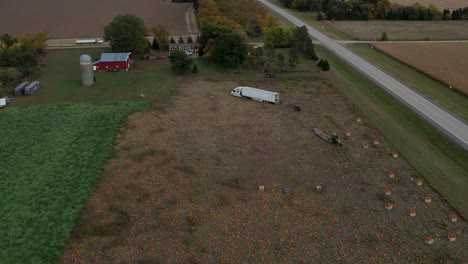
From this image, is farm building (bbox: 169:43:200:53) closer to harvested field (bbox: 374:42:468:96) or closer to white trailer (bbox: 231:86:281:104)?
white trailer (bbox: 231:86:281:104)

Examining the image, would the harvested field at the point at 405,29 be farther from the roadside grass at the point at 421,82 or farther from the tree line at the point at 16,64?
the tree line at the point at 16,64

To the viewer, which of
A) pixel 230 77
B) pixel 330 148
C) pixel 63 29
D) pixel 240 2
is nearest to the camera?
pixel 330 148

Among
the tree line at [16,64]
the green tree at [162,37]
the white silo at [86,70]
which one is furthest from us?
the green tree at [162,37]

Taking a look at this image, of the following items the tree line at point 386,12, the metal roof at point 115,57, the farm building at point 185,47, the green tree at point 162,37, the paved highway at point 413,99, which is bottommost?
the paved highway at point 413,99

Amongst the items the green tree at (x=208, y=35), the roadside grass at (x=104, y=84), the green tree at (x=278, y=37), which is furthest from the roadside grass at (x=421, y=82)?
the roadside grass at (x=104, y=84)

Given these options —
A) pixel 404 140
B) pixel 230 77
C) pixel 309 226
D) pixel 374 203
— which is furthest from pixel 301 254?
pixel 230 77

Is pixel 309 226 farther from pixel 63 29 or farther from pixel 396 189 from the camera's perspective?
pixel 63 29
